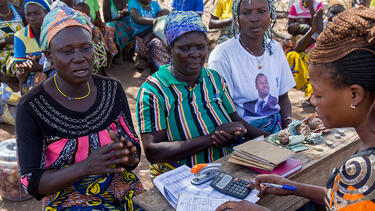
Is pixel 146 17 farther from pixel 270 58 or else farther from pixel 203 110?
pixel 203 110

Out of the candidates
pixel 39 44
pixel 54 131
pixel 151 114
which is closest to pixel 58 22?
pixel 54 131

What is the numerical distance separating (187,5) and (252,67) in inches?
141

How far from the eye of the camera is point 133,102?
19.1ft

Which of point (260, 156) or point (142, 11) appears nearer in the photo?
point (260, 156)

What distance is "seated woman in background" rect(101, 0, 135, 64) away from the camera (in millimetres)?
7078

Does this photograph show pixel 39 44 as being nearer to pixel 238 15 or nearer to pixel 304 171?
pixel 238 15

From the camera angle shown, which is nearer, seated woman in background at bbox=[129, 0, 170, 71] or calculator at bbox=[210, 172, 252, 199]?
calculator at bbox=[210, 172, 252, 199]

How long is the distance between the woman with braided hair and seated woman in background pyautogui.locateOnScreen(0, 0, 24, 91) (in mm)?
4520

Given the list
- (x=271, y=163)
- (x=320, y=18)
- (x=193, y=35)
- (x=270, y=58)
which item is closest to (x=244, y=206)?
(x=271, y=163)

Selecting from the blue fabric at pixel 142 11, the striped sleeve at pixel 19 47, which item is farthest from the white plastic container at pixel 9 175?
the blue fabric at pixel 142 11

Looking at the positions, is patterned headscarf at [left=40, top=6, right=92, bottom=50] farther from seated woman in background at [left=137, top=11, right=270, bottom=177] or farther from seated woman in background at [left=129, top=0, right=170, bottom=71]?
seated woman in background at [left=129, top=0, right=170, bottom=71]

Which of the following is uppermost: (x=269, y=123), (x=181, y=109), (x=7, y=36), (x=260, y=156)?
(x=7, y=36)

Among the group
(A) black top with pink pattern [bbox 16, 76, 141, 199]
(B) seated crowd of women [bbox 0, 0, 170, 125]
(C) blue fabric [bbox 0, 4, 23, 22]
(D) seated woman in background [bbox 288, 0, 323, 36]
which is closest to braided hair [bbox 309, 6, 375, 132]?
(A) black top with pink pattern [bbox 16, 76, 141, 199]

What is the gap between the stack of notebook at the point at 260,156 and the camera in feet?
6.52
